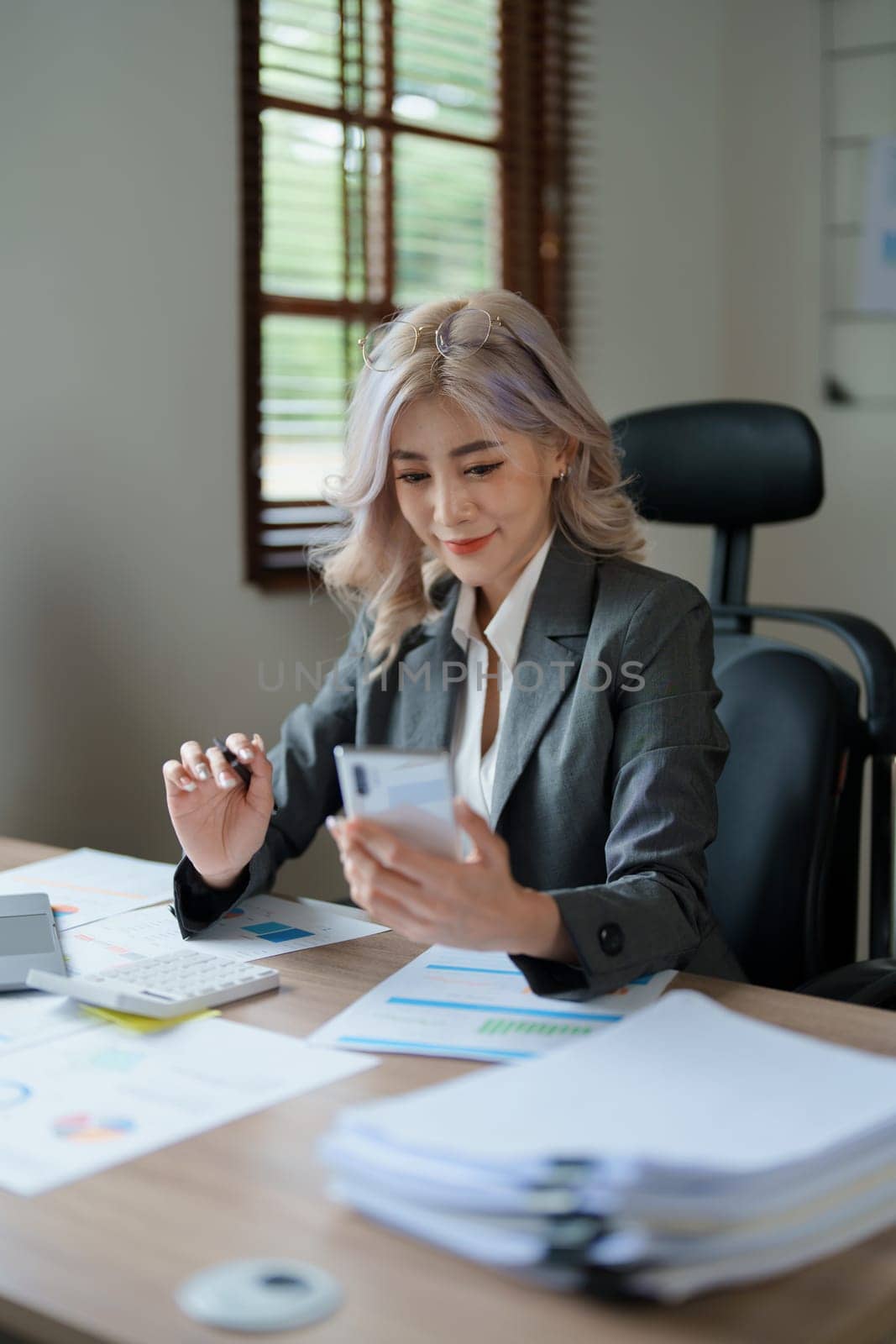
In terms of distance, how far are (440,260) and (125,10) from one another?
849 millimetres

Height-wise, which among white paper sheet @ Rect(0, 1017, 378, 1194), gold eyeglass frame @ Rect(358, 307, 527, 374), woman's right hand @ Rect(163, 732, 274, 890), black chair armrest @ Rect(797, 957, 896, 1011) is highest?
gold eyeglass frame @ Rect(358, 307, 527, 374)

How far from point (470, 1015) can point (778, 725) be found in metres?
0.74

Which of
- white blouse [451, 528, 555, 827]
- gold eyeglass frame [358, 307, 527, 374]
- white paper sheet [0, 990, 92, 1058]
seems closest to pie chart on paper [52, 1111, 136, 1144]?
white paper sheet [0, 990, 92, 1058]

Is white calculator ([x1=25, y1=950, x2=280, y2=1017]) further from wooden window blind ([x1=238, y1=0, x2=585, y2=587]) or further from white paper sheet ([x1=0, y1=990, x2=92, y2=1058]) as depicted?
wooden window blind ([x1=238, y1=0, x2=585, y2=587])

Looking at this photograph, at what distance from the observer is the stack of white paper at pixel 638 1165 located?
0.78 metres

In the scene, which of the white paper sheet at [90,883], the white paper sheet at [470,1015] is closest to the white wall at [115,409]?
the white paper sheet at [90,883]

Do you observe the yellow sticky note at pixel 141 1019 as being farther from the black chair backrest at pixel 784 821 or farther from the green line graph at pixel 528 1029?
the black chair backrest at pixel 784 821

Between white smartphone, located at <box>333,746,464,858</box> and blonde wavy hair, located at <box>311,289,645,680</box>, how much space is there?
0.65m

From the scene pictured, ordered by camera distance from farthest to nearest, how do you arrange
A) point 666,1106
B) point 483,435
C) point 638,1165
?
point 483,435 → point 666,1106 → point 638,1165

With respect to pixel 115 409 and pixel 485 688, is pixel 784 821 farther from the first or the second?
pixel 115 409

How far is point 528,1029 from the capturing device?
1.22 m

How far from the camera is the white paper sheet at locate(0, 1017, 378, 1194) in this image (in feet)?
3.22

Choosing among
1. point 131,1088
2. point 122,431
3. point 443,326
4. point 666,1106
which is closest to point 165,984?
point 131,1088

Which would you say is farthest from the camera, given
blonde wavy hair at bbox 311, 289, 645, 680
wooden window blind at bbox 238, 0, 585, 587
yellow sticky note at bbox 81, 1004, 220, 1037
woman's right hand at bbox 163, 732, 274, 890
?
wooden window blind at bbox 238, 0, 585, 587
